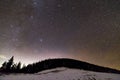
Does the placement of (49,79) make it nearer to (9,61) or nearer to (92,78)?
(92,78)

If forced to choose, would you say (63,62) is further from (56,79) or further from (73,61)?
(56,79)

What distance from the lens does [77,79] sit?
11797mm

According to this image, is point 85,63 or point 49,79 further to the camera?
point 85,63

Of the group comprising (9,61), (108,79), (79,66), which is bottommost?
(108,79)

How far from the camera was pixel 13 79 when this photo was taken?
12.8 meters

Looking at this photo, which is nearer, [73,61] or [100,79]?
Result: [100,79]

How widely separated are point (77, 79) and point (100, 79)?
208 centimetres

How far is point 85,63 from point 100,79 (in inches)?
337

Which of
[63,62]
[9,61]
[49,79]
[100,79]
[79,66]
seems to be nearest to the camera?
[100,79]

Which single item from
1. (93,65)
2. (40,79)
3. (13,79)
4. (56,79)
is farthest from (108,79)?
(13,79)

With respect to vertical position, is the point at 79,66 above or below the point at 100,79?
above

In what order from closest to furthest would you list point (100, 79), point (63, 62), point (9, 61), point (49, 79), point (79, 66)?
point (100, 79)
point (49, 79)
point (79, 66)
point (63, 62)
point (9, 61)

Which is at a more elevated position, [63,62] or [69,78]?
[63,62]

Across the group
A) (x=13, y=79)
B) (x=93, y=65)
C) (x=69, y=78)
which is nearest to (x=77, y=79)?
(x=69, y=78)
